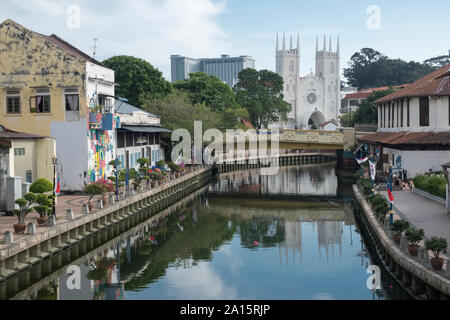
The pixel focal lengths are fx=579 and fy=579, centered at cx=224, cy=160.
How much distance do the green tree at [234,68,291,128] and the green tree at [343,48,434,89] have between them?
57.5 meters

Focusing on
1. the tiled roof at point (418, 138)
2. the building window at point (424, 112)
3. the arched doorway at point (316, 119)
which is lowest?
the tiled roof at point (418, 138)

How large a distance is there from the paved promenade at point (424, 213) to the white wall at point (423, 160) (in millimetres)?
6725

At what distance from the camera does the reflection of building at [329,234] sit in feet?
103

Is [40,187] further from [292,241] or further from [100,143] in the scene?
[100,143]

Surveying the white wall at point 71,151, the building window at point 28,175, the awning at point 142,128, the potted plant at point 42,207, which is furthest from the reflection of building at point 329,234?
the awning at point 142,128

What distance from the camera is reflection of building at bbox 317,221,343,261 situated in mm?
31483

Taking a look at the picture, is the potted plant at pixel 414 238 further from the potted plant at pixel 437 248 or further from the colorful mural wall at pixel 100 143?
the colorful mural wall at pixel 100 143

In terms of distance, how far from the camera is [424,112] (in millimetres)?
48188

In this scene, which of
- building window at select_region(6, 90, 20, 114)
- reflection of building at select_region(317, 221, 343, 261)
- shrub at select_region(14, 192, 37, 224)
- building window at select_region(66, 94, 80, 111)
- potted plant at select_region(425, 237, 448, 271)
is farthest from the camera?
building window at select_region(6, 90, 20, 114)

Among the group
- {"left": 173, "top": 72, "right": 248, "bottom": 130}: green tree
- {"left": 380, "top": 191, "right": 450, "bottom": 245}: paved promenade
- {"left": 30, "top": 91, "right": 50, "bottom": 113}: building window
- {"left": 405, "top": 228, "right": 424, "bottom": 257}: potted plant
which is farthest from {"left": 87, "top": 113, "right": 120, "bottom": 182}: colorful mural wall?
{"left": 173, "top": 72, "right": 248, "bottom": 130}: green tree

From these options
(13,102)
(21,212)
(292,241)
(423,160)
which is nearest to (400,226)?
(292,241)

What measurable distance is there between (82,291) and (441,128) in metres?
→ 34.9

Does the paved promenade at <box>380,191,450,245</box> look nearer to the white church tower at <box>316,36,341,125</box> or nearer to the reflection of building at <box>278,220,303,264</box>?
the reflection of building at <box>278,220,303,264</box>

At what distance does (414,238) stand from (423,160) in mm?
26164
